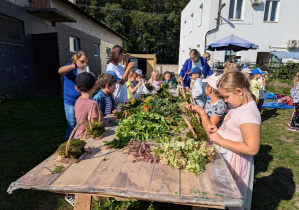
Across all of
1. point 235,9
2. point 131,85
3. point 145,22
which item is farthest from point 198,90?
point 145,22

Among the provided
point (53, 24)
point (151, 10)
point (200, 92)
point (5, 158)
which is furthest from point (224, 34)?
point (151, 10)

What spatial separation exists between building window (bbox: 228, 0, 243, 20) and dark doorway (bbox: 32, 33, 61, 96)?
1159 cm

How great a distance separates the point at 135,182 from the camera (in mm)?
1479

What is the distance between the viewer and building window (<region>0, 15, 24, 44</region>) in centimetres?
750

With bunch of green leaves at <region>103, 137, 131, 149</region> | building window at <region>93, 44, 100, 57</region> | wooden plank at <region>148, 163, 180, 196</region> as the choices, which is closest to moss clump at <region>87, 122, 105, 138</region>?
bunch of green leaves at <region>103, 137, 131, 149</region>

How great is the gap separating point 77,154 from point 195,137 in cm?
111

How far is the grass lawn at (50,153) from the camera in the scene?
2.82 m

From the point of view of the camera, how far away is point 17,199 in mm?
2807

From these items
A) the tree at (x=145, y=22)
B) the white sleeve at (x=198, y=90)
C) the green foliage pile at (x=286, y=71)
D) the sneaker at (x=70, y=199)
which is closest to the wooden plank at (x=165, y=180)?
the sneaker at (x=70, y=199)

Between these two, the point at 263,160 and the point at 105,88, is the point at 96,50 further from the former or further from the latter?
the point at 263,160

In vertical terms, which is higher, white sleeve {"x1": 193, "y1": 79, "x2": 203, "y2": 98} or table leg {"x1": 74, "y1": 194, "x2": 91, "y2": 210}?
white sleeve {"x1": 193, "y1": 79, "x2": 203, "y2": 98}

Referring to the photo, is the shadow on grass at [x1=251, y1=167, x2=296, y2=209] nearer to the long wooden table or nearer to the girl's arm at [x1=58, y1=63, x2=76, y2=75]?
the long wooden table

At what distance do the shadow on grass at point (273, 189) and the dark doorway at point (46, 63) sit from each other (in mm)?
9056

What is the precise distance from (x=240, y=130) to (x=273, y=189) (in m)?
2.06
